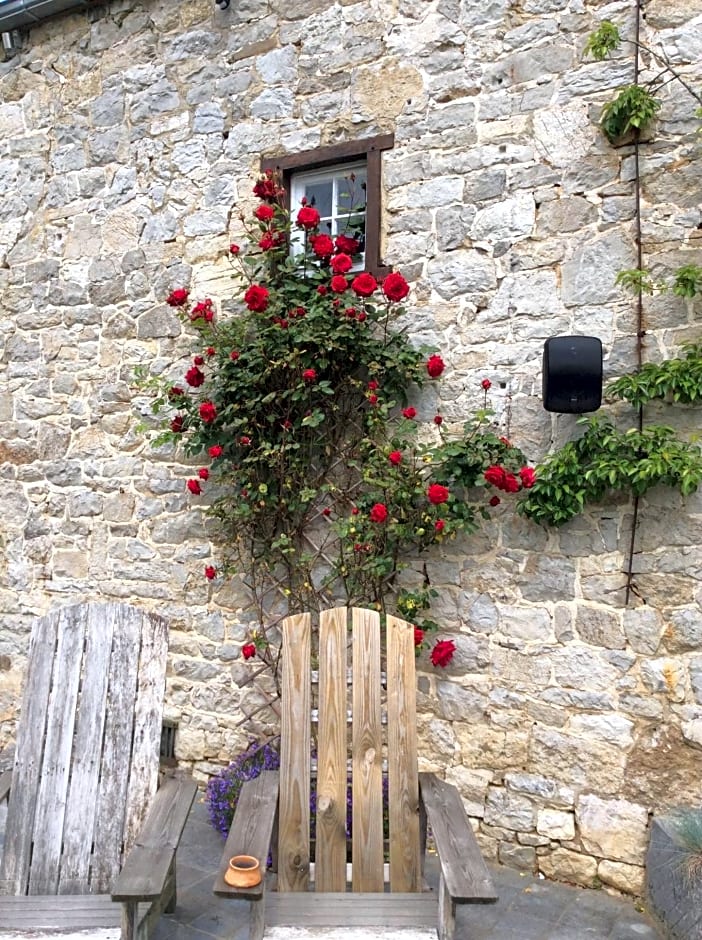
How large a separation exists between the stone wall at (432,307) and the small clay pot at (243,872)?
1.66m

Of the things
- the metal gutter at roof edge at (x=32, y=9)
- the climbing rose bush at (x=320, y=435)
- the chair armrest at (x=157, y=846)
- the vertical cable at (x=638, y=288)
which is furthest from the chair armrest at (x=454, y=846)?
the metal gutter at roof edge at (x=32, y=9)

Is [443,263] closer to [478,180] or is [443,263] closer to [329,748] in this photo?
[478,180]

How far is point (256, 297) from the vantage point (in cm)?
377

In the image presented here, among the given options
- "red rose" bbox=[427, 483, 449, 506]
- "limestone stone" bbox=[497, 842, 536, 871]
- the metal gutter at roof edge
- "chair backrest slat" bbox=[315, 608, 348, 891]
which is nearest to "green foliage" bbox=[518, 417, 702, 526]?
"red rose" bbox=[427, 483, 449, 506]

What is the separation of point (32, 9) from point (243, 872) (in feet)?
16.6

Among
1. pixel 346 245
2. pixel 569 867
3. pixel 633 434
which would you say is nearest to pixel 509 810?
pixel 569 867

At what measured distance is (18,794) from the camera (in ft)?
8.71

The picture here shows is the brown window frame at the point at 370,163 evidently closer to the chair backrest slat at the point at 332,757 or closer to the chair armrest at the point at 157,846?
the chair backrest slat at the point at 332,757

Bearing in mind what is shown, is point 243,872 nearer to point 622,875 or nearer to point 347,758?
point 347,758

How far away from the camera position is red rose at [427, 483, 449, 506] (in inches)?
132

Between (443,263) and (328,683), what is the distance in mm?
2086

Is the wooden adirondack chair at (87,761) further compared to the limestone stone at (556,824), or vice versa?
the limestone stone at (556,824)

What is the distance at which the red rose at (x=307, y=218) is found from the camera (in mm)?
3771

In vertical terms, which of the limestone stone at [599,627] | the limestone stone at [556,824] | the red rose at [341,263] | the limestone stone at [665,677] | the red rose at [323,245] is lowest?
the limestone stone at [556,824]
